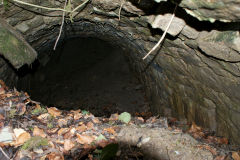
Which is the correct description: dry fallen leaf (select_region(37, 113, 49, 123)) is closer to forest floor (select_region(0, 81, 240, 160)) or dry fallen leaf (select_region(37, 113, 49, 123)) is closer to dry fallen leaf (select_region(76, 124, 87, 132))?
forest floor (select_region(0, 81, 240, 160))

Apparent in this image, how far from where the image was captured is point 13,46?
104 inches

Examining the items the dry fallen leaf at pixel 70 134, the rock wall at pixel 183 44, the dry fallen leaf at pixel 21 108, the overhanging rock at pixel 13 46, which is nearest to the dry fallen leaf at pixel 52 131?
the dry fallen leaf at pixel 70 134

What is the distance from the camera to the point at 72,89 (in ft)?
19.6

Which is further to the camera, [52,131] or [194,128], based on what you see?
[194,128]

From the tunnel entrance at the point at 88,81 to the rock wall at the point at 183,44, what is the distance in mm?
1630

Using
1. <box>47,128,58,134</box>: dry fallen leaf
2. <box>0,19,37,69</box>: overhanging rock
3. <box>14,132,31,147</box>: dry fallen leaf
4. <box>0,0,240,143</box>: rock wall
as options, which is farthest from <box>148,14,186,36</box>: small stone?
<box>0,19,37,69</box>: overhanging rock

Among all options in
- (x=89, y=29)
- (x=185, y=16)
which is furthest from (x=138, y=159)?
(x=89, y=29)

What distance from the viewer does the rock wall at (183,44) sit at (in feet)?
5.86

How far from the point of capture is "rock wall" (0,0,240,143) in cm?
179

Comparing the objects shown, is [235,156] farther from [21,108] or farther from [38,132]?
[21,108]

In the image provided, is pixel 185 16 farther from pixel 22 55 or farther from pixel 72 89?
pixel 72 89

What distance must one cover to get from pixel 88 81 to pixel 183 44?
4.52m

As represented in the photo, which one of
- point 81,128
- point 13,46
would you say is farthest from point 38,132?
point 13,46

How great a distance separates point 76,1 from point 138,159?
1937 mm
